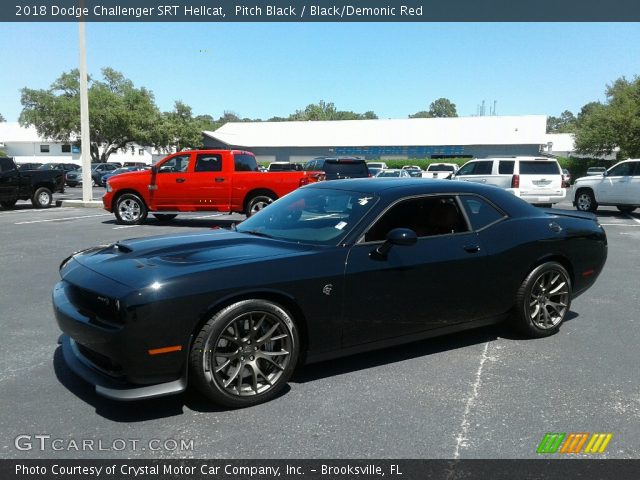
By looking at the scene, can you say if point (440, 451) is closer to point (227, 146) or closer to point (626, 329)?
point (626, 329)

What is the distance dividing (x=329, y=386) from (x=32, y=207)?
18982mm

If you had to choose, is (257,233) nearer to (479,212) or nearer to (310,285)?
(310,285)

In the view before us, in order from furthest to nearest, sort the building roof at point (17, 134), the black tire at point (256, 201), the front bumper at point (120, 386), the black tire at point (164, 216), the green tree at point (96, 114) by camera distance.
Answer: the building roof at point (17, 134) < the green tree at point (96, 114) < the black tire at point (164, 216) < the black tire at point (256, 201) < the front bumper at point (120, 386)

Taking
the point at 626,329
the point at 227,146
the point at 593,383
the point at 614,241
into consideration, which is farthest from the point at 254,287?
the point at 227,146

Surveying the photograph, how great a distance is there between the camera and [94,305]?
136 inches

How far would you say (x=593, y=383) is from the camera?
4.06 m

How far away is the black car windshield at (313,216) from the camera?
4.20 meters

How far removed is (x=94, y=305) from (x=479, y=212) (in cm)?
318

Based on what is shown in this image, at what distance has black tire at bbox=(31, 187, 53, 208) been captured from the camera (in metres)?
19.3

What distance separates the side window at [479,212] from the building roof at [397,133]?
54248mm

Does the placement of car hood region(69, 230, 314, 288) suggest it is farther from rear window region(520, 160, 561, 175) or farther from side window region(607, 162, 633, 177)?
side window region(607, 162, 633, 177)

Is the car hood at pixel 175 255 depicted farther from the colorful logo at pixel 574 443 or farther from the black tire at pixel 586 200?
the black tire at pixel 586 200

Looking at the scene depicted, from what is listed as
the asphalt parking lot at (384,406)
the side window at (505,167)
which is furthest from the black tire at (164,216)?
the asphalt parking lot at (384,406)
